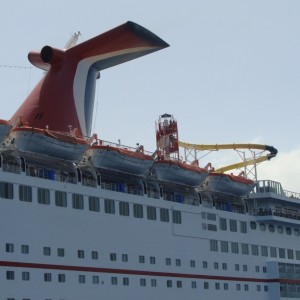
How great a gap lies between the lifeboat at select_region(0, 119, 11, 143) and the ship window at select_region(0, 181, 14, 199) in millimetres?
2800

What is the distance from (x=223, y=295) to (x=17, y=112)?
21.7m

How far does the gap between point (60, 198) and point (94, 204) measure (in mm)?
3052

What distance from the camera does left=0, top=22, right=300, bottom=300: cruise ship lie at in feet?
141

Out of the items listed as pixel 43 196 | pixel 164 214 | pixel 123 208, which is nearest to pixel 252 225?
pixel 164 214

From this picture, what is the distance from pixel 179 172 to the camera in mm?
54250

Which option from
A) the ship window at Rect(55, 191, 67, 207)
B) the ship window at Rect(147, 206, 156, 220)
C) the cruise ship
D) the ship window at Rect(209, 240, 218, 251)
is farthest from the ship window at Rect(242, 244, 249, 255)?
the ship window at Rect(55, 191, 67, 207)

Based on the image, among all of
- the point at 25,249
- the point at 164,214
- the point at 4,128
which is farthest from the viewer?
the point at 164,214

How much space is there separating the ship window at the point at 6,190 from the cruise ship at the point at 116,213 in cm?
6

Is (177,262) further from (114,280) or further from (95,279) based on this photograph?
(95,279)

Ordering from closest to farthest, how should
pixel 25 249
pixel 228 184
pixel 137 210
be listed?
pixel 25 249 → pixel 137 210 → pixel 228 184

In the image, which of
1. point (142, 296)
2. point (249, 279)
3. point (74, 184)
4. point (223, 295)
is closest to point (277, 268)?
point (249, 279)

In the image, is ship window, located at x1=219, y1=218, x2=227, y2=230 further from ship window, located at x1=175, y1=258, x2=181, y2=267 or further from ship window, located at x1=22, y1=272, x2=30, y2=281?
ship window, located at x1=22, y1=272, x2=30, y2=281

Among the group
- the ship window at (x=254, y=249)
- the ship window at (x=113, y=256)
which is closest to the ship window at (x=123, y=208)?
the ship window at (x=113, y=256)

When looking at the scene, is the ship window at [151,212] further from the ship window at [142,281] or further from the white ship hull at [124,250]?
the ship window at [142,281]
